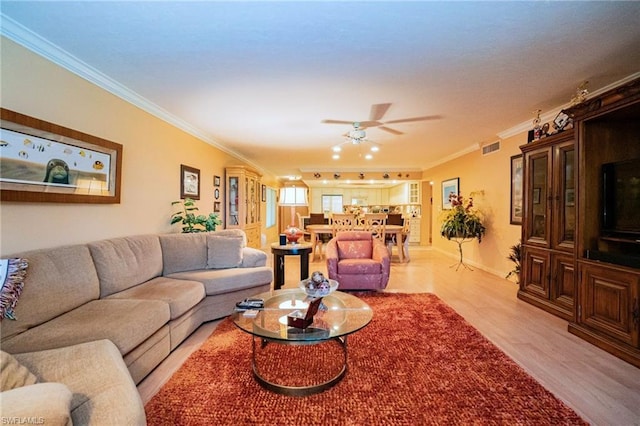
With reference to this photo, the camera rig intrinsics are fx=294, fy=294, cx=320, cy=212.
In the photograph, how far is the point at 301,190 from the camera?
4.46 m

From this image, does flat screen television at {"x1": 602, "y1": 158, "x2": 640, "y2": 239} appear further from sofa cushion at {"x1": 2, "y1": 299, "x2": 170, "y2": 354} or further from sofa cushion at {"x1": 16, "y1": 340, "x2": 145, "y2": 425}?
sofa cushion at {"x1": 2, "y1": 299, "x2": 170, "y2": 354}

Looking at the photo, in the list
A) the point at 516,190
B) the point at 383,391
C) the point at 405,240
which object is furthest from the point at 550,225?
the point at 405,240

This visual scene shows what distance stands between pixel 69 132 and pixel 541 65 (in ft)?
13.2

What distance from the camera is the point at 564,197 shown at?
323 centimetres

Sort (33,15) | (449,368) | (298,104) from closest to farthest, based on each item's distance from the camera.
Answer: (33,15) → (449,368) → (298,104)

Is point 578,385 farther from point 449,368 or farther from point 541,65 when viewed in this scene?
point 541,65

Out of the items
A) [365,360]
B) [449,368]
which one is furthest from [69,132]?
[449,368]

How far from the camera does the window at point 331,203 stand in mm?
12953

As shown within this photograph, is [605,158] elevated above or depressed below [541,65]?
below

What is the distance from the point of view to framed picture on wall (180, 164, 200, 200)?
4.26 metres

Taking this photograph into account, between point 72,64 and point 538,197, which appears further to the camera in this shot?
point 538,197

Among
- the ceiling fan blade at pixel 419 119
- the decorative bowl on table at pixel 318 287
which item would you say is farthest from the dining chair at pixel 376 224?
the decorative bowl on table at pixel 318 287

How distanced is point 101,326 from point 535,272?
4.34 metres

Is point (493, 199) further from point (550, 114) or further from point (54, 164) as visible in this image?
point (54, 164)
